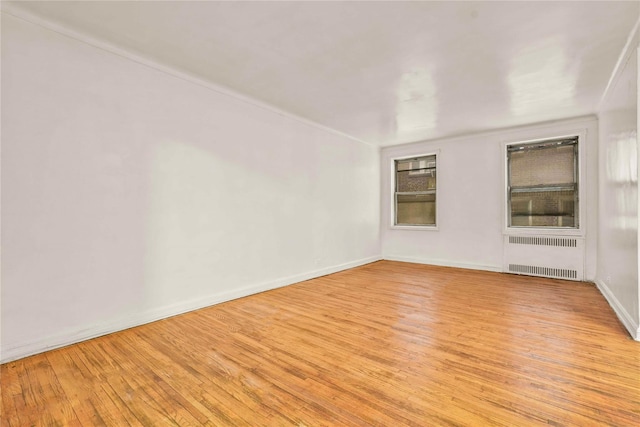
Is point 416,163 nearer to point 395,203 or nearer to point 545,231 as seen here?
point 395,203

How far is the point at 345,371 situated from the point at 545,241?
4.75m

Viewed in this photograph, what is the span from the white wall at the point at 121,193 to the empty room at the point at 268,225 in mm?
17

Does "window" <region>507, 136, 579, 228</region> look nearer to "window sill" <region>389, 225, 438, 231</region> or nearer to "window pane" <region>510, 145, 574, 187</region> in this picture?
"window pane" <region>510, 145, 574, 187</region>

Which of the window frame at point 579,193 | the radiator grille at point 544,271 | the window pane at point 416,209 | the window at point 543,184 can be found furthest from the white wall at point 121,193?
the window at point 543,184

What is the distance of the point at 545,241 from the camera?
16.8 feet

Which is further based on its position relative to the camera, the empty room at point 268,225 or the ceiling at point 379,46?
the ceiling at point 379,46

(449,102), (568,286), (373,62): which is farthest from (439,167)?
(373,62)

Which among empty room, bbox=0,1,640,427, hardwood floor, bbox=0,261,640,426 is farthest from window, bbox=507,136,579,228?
hardwood floor, bbox=0,261,640,426

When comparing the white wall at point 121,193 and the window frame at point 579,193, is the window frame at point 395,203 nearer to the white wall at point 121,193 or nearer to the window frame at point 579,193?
the window frame at point 579,193

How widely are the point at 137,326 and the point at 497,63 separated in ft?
14.6

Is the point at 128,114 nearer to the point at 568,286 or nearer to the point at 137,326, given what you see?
the point at 137,326

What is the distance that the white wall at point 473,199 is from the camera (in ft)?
16.0

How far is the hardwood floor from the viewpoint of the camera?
1677mm

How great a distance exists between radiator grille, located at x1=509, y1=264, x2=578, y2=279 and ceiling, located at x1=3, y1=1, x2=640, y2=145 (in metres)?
2.57
